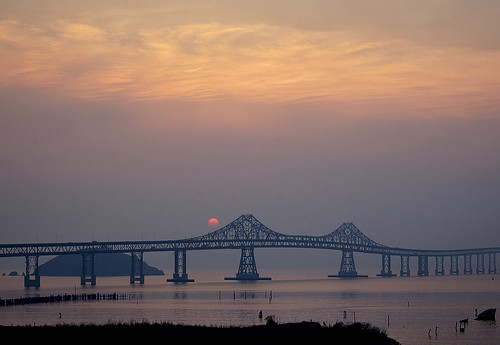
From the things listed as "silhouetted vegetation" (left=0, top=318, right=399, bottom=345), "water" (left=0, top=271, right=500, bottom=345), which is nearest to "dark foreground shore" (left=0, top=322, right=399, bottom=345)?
"silhouetted vegetation" (left=0, top=318, right=399, bottom=345)

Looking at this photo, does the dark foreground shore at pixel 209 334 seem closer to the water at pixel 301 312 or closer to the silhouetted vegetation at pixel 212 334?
the silhouetted vegetation at pixel 212 334

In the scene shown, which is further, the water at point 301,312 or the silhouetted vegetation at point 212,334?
the water at point 301,312

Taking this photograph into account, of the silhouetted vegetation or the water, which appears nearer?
the silhouetted vegetation

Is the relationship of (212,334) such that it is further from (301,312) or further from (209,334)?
(301,312)

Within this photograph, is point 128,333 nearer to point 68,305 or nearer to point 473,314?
point 473,314

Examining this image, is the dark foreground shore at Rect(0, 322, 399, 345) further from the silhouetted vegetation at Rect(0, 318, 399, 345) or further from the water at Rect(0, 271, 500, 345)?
the water at Rect(0, 271, 500, 345)

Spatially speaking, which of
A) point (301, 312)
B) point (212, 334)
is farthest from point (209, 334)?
point (301, 312)

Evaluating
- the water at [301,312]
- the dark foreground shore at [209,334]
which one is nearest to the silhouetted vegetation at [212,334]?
the dark foreground shore at [209,334]

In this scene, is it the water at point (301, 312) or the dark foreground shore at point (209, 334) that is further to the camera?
the water at point (301, 312)
